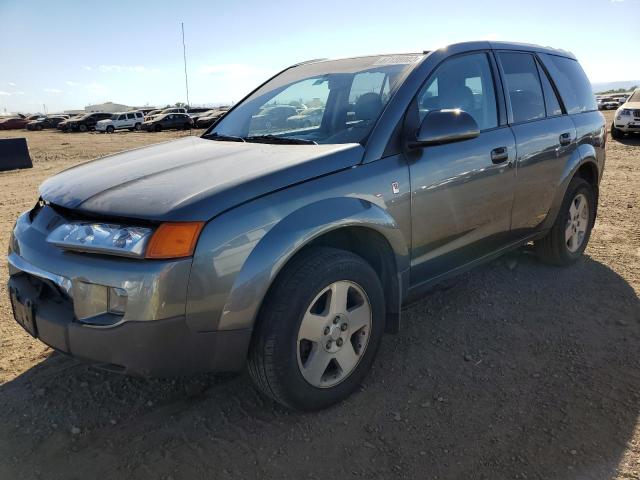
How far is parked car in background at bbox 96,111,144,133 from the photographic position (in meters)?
38.4

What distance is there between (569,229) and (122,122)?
39992mm

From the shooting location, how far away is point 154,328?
204 cm

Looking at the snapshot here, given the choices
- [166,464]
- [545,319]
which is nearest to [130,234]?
[166,464]

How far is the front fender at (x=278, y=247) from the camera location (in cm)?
214

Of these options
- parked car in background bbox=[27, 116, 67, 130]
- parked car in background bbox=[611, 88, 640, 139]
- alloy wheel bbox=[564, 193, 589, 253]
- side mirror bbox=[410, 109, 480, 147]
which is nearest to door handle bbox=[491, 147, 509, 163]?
side mirror bbox=[410, 109, 480, 147]

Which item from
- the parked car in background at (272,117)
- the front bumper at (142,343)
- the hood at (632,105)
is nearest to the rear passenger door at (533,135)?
the parked car in background at (272,117)

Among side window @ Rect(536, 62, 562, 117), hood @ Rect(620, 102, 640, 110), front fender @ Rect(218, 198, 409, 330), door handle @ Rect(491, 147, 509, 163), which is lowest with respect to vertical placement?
front fender @ Rect(218, 198, 409, 330)

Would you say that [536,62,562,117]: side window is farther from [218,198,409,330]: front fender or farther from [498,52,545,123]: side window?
[218,198,409,330]: front fender

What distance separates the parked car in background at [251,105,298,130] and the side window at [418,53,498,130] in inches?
34.5

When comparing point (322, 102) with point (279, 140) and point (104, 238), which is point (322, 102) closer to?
point (279, 140)

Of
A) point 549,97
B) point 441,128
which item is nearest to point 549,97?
point 549,97

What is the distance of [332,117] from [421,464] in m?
1.93

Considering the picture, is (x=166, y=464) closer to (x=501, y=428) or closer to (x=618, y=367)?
(x=501, y=428)

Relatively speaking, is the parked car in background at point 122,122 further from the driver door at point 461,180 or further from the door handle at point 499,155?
the door handle at point 499,155
